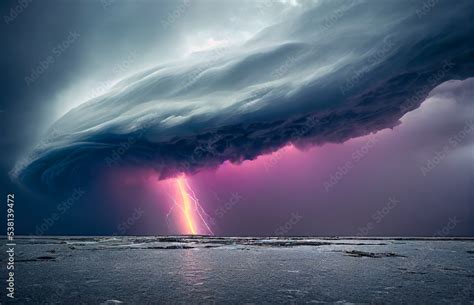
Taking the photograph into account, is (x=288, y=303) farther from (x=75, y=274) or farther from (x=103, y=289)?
(x=75, y=274)

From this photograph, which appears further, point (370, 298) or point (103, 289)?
point (103, 289)

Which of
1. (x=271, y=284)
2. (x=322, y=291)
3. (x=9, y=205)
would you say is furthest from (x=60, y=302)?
(x=322, y=291)

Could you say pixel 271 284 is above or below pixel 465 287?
above

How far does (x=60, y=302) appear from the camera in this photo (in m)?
14.0

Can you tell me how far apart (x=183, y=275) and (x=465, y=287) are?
54.7ft

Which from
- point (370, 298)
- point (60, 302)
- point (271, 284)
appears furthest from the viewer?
point (271, 284)

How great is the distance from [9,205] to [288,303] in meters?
16.6

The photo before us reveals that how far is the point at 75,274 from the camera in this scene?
23.0m

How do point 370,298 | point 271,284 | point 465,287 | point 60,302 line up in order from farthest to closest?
point 271,284, point 465,287, point 370,298, point 60,302

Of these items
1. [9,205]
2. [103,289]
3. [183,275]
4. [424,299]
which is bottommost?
[424,299]

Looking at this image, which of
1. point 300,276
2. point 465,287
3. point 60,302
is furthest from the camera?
point 300,276

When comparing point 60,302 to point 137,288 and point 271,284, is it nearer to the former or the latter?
point 137,288

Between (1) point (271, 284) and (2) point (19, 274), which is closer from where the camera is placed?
(1) point (271, 284)

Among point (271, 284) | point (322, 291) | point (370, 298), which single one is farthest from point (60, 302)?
point (370, 298)
